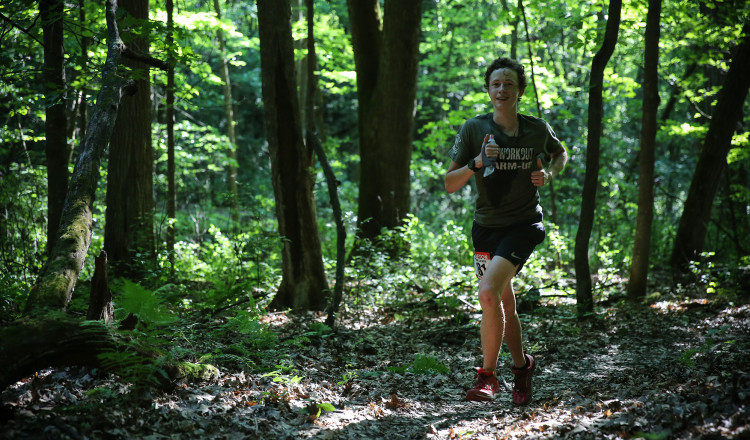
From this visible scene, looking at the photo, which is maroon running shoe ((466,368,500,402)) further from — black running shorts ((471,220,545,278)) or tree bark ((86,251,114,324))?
tree bark ((86,251,114,324))

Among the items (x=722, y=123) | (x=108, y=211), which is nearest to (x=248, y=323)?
(x=108, y=211)

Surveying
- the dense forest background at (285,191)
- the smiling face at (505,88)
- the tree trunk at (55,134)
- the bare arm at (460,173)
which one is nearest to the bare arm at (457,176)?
the bare arm at (460,173)

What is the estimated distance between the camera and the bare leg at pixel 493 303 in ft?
13.0

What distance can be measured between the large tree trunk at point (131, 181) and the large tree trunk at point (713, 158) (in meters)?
9.01

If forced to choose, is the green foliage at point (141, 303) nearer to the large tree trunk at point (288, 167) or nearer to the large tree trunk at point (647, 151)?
the large tree trunk at point (288, 167)

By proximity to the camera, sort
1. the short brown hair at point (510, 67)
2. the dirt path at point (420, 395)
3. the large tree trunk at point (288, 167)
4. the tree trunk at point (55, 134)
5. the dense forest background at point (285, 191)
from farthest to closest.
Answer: the large tree trunk at point (288, 167), the tree trunk at point (55, 134), the dense forest background at point (285, 191), the short brown hair at point (510, 67), the dirt path at point (420, 395)

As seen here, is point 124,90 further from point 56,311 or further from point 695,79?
point 695,79

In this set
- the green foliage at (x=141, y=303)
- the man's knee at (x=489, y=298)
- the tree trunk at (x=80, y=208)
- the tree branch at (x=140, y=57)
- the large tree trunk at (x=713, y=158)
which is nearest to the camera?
the tree trunk at (x=80, y=208)

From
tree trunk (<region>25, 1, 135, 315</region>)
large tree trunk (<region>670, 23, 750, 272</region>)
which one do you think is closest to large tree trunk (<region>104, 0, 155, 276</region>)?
tree trunk (<region>25, 1, 135, 315</region>)

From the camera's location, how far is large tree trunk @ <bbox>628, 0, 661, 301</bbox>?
27.1 ft

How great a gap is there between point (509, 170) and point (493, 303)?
3.19 ft

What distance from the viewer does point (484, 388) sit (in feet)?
13.3

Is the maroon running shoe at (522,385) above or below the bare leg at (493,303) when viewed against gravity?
below

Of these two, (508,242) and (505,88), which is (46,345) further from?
(505,88)
